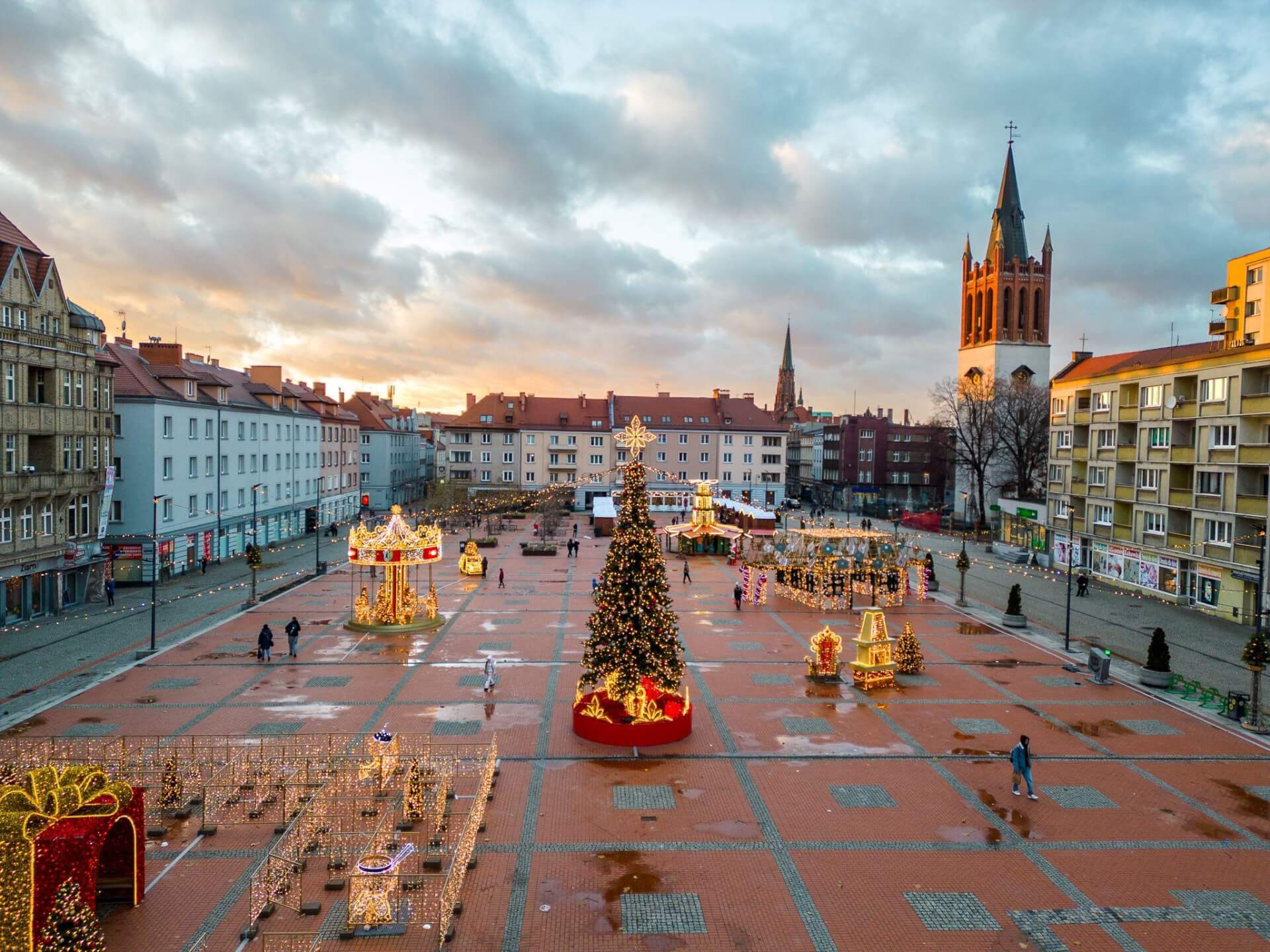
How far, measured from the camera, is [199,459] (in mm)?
48156

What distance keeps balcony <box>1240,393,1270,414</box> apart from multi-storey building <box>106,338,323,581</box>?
45.5 meters

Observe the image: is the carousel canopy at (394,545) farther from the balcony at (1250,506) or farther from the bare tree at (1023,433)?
the bare tree at (1023,433)

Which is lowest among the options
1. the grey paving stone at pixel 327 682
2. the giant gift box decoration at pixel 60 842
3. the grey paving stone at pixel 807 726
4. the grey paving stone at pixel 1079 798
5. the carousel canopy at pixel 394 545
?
the grey paving stone at pixel 327 682

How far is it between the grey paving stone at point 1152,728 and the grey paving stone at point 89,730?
26.1m

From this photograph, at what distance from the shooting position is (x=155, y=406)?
43031 millimetres

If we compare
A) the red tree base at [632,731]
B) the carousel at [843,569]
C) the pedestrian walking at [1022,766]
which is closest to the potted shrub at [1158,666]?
the pedestrian walking at [1022,766]

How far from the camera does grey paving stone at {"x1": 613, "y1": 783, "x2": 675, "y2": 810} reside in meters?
16.4

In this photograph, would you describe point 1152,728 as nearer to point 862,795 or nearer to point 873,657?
point 873,657

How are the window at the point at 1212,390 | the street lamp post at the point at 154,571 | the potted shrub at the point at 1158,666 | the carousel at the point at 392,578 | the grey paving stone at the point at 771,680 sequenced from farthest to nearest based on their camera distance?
1. the window at the point at 1212,390
2. the carousel at the point at 392,578
3. the street lamp post at the point at 154,571
4. the grey paving stone at the point at 771,680
5. the potted shrub at the point at 1158,666

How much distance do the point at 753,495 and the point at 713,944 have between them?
270ft

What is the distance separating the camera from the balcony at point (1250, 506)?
34.4 meters

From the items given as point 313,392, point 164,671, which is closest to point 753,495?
point 313,392

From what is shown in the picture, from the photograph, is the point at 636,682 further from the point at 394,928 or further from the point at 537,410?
A: the point at 537,410

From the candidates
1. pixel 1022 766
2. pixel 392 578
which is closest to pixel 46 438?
pixel 392 578
